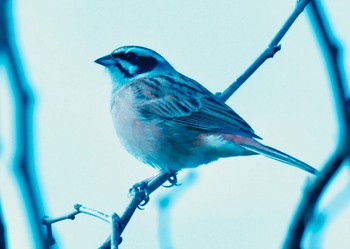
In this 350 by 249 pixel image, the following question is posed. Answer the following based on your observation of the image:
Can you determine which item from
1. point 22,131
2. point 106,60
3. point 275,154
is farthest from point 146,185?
point 22,131

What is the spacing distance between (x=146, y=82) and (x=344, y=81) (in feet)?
19.9

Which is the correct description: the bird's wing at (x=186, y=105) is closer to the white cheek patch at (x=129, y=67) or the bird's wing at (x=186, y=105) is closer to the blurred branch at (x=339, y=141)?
the white cheek patch at (x=129, y=67)

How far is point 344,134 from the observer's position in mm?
1247

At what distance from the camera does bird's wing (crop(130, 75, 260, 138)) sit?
6.44 metres

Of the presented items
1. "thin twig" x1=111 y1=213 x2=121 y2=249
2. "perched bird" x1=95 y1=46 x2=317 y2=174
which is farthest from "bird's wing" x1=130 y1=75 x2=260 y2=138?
"thin twig" x1=111 y1=213 x2=121 y2=249

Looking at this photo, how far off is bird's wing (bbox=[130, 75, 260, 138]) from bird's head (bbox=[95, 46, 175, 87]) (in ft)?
0.65

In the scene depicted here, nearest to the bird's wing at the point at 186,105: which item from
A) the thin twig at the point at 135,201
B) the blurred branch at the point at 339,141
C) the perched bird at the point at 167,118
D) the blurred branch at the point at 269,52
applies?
the perched bird at the point at 167,118

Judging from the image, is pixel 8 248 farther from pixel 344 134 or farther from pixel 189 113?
pixel 189 113

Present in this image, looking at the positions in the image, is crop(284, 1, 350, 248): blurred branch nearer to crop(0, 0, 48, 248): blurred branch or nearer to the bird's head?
crop(0, 0, 48, 248): blurred branch

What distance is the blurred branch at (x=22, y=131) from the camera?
1343mm

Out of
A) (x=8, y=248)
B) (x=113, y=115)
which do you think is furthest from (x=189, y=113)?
(x=8, y=248)

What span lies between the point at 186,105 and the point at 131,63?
1.04m

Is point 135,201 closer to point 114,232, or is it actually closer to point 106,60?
Result: point 114,232

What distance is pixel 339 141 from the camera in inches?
50.2
